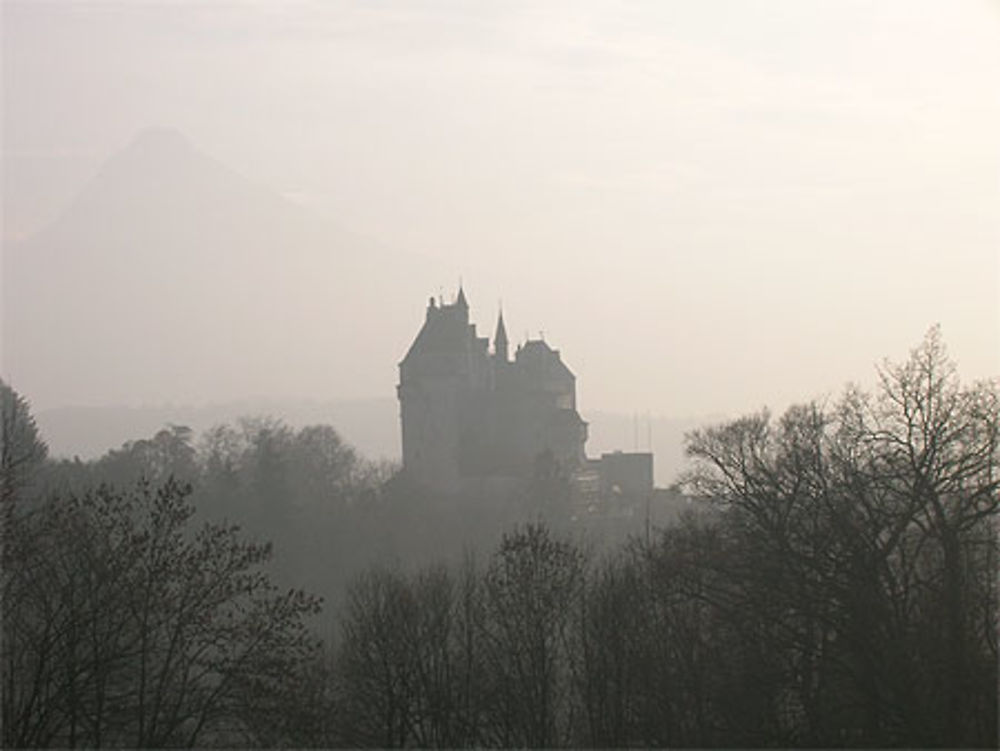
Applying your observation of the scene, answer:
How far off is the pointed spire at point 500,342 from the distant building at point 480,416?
1250mm

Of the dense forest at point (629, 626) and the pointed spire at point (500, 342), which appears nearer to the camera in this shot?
the dense forest at point (629, 626)

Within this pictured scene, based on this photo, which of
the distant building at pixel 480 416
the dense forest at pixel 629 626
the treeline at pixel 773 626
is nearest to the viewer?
the dense forest at pixel 629 626

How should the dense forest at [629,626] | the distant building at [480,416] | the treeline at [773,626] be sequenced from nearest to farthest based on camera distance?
the dense forest at [629,626] → the treeline at [773,626] → the distant building at [480,416]

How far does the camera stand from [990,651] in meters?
27.7

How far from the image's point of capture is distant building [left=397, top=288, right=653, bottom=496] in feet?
375

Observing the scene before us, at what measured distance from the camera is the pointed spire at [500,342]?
124m

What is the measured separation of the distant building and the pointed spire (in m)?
1.25

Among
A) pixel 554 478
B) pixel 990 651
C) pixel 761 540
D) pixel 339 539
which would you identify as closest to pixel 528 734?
pixel 761 540

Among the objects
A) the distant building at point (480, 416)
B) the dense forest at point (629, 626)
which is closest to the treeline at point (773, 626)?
the dense forest at point (629, 626)

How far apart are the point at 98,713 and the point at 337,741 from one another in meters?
7.97

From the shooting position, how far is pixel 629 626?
110 feet

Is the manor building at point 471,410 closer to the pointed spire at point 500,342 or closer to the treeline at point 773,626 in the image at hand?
the pointed spire at point 500,342

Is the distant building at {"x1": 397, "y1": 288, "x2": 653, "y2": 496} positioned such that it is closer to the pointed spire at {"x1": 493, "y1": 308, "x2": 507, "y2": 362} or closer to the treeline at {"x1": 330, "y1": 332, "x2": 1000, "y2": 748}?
the pointed spire at {"x1": 493, "y1": 308, "x2": 507, "y2": 362}

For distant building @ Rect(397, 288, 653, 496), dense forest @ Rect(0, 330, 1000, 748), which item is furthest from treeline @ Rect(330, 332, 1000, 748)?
distant building @ Rect(397, 288, 653, 496)
